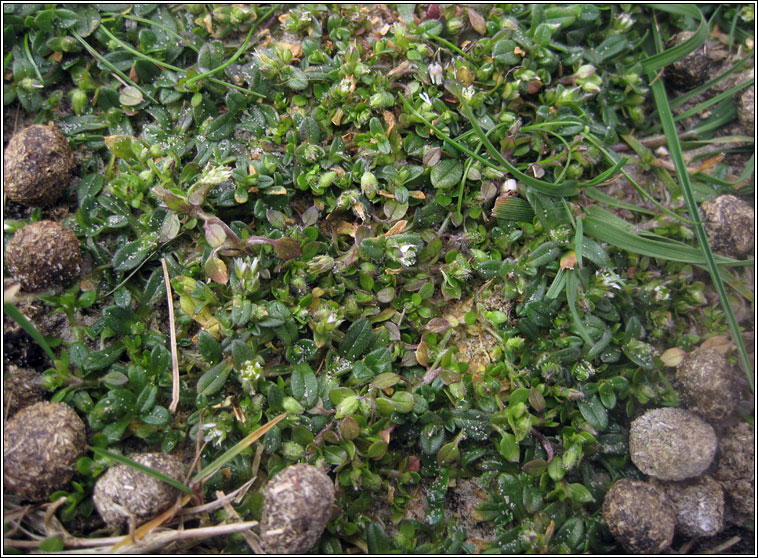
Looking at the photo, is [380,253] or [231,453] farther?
[380,253]

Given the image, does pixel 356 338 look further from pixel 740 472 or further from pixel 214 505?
pixel 740 472

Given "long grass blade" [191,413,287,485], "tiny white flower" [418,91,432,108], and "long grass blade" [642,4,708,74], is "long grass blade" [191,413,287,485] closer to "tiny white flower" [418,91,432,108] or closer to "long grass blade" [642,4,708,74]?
"tiny white flower" [418,91,432,108]

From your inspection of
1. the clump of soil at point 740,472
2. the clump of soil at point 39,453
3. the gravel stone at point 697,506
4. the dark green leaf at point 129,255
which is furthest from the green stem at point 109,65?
the clump of soil at point 740,472

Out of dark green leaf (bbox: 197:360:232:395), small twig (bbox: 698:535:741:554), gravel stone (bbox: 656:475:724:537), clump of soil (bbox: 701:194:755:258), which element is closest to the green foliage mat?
dark green leaf (bbox: 197:360:232:395)

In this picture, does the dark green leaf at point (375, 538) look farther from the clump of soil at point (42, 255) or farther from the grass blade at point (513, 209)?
the clump of soil at point (42, 255)

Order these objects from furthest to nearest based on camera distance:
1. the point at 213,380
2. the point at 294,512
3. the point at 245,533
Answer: the point at 213,380 < the point at 245,533 < the point at 294,512

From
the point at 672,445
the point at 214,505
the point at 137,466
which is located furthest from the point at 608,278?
the point at 137,466

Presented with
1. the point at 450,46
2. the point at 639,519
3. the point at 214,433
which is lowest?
the point at 639,519
